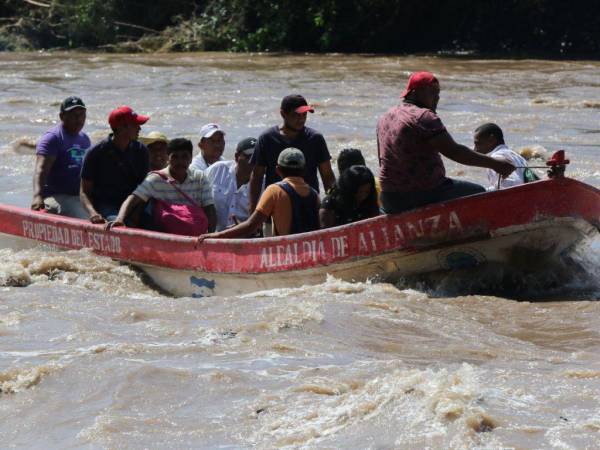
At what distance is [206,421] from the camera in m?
5.60

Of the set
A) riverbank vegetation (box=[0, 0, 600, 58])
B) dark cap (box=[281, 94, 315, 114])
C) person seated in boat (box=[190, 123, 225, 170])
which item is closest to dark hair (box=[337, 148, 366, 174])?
dark cap (box=[281, 94, 315, 114])

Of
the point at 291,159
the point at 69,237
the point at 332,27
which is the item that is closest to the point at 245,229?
the point at 291,159

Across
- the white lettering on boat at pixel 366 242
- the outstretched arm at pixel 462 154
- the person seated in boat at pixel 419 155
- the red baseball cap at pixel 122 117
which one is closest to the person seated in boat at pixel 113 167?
the red baseball cap at pixel 122 117

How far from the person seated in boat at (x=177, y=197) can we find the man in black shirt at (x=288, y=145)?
1.22 ft

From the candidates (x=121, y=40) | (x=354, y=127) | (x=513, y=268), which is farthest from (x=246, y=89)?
(x=513, y=268)

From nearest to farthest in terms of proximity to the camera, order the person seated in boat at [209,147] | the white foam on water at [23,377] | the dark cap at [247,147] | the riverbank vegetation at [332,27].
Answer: the white foam on water at [23,377]
the dark cap at [247,147]
the person seated in boat at [209,147]
the riverbank vegetation at [332,27]

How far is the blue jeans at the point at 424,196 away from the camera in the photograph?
25.9ft

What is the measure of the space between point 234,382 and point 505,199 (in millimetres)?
2472

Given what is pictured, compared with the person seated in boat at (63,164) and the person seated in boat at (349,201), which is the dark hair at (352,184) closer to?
the person seated in boat at (349,201)

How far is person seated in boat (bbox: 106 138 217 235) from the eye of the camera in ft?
28.3

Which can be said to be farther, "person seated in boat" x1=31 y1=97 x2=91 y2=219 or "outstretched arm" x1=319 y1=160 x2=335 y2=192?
"person seated in boat" x1=31 y1=97 x2=91 y2=219

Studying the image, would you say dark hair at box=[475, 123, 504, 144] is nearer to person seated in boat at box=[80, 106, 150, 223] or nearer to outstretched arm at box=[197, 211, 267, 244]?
outstretched arm at box=[197, 211, 267, 244]

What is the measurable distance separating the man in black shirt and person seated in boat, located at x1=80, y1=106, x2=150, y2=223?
0.97 m

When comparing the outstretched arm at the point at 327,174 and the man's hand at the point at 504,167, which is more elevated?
the man's hand at the point at 504,167
